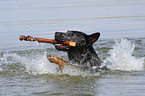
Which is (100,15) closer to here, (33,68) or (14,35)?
(14,35)

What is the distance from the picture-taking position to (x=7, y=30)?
49.1ft

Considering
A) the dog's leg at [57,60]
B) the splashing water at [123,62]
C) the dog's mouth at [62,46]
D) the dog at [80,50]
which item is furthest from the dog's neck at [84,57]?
the splashing water at [123,62]

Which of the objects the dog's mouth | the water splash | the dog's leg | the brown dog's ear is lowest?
the water splash

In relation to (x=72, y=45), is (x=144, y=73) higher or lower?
lower

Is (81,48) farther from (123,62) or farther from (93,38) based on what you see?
(123,62)

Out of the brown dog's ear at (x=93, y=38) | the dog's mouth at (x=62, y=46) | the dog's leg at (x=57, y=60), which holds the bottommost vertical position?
the dog's leg at (x=57, y=60)

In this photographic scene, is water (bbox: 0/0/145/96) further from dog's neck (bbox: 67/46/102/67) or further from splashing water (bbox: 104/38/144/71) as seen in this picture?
dog's neck (bbox: 67/46/102/67)

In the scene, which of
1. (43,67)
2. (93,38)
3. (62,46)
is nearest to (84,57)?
(93,38)

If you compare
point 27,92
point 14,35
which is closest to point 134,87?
point 27,92

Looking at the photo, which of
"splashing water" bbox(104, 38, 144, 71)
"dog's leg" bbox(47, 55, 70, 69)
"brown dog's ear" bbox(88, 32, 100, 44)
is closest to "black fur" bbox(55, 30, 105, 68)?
"brown dog's ear" bbox(88, 32, 100, 44)

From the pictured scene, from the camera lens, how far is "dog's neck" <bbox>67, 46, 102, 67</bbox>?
7785mm

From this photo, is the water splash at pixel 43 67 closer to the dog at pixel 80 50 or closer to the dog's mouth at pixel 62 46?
the dog at pixel 80 50

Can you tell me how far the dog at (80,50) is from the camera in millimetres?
7554

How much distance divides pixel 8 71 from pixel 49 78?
128 centimetres
